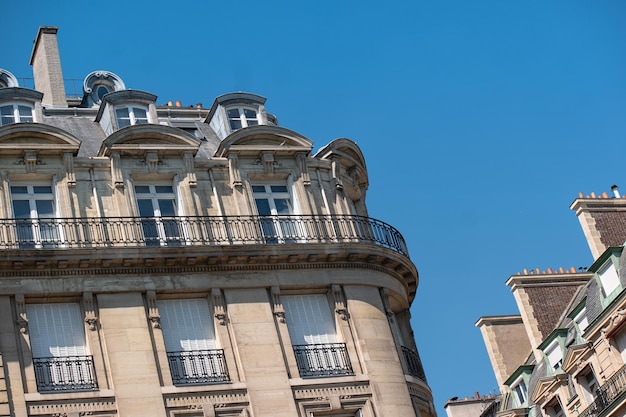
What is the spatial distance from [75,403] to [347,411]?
5.68 meters

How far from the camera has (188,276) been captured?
28625 mm

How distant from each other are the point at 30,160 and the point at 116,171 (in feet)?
6.24

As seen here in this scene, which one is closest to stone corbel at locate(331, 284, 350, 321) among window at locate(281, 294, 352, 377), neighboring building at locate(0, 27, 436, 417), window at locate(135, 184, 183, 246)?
neighboring building at locate(0, 27, 436, 417)

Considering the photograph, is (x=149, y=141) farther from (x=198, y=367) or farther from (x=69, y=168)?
(x=198, y=367)

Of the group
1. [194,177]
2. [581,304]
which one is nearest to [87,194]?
[194,177]

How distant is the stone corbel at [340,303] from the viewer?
96.6ft

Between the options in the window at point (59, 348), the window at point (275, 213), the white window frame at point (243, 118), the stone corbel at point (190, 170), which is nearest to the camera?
the window at point (59, 348)

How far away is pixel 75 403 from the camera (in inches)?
1039

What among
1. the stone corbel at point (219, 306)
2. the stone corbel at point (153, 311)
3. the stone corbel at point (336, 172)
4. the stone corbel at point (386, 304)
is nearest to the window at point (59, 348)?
the stone corbel at point (153, 311)

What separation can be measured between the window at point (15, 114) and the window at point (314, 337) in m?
7.53

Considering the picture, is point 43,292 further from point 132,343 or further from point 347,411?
point 347,411

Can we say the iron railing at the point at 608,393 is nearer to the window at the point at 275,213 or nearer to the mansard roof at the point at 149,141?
the window at the point at 275,213

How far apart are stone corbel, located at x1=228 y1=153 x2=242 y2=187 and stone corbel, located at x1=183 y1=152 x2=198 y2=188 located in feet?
2.86

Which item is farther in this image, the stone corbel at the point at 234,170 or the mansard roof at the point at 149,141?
the stone corbel at the point at 234,170
